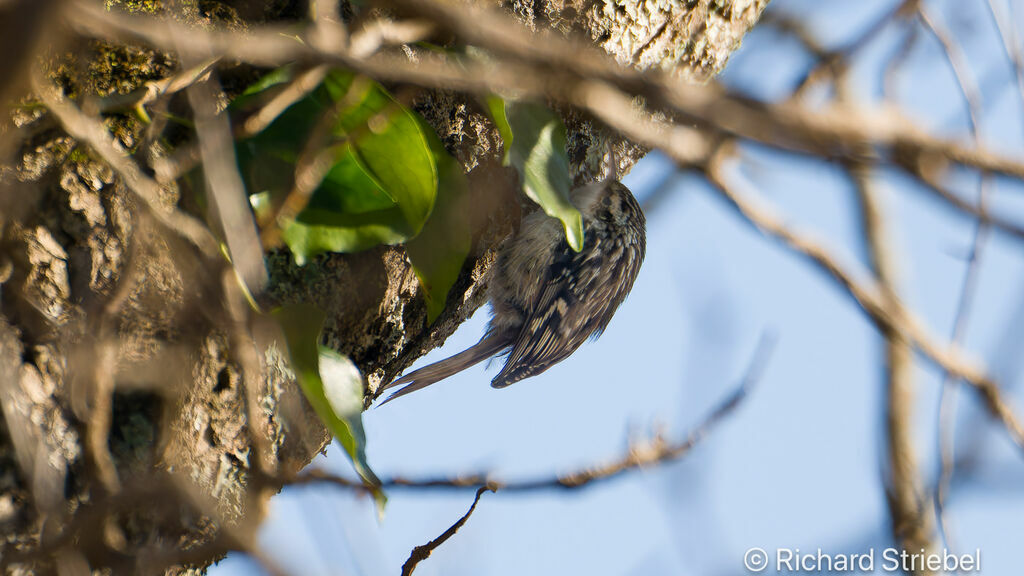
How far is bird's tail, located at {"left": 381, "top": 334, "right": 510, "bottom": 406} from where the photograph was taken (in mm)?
2933

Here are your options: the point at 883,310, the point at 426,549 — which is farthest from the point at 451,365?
the point at 883,310

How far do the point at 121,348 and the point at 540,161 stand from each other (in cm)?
92

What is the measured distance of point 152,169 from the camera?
1.57 m

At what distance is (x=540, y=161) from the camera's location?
74.4 inches

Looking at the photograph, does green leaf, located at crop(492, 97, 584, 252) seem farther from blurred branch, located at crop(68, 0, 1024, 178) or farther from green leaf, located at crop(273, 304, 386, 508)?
blurred branch, located at crop(68, 0, 1024, 178)

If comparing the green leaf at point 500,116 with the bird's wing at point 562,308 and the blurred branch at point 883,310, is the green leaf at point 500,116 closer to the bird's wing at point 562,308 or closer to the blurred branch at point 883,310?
the blurred branch at point 883,310

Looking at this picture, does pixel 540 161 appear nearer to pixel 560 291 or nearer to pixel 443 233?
pixel 443 233

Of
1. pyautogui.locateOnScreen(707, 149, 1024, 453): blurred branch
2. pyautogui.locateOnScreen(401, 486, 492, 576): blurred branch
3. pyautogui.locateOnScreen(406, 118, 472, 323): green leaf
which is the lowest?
pyautogui.locateOnScreen(401, 486, 492, 576): blurred branch

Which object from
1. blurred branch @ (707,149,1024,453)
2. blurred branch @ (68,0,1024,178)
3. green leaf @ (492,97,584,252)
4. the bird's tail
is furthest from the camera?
the bird's tail

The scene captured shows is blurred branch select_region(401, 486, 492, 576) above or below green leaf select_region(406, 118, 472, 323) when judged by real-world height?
below

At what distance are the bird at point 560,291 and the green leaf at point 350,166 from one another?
4.55 ft

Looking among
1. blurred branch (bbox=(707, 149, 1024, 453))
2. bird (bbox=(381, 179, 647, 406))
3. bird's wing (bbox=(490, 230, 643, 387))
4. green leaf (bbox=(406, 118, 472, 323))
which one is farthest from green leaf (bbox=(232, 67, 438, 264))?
bird's wing (bbox=(490, 230, 643, 387))

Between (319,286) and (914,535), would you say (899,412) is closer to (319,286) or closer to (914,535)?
(914,535)

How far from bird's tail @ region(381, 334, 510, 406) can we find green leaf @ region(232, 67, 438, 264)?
982 mm
